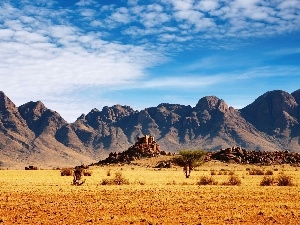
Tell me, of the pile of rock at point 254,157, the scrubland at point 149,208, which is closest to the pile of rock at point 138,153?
the pile of rock at point 254,157

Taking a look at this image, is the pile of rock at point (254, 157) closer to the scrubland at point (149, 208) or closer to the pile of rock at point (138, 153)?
the pile of rock at point (138, 153)

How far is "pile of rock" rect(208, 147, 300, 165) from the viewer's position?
85562 millimetres

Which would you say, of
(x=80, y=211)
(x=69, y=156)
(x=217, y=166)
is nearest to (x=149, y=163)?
(x=217, y=166)

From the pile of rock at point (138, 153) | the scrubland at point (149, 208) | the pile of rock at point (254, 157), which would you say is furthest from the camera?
the pile of rock at point (138, 153)

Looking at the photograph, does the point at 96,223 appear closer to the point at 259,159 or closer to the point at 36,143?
the point at 259,159

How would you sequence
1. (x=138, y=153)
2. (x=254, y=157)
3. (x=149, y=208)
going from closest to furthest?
(x=149, y=208) → (x=254, y=157) → (x=138, y=153)

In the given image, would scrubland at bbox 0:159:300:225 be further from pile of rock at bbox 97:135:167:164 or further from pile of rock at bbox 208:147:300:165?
pile of rock at bbox 97:135:167:164

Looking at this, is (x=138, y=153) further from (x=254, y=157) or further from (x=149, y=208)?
(x=149, y=208)

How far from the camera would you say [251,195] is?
Answer: 22.4m

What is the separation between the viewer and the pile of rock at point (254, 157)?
281 feet

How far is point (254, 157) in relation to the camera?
288ft

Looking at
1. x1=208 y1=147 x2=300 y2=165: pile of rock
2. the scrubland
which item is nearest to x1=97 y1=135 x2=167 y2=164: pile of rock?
x1=208 y1=147 x2=300 y2=165: pile of rock

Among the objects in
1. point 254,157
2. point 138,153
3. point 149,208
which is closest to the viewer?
point 149,208

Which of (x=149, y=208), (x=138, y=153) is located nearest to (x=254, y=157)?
(x=138, y=153)
